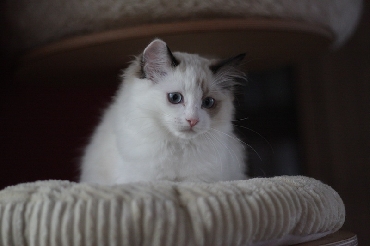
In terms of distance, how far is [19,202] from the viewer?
2.18 feet

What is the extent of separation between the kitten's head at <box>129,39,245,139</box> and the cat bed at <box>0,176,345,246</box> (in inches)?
12.8

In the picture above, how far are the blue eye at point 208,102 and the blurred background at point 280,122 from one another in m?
0.58

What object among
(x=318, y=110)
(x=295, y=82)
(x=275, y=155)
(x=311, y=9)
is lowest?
(x=275, y=155)

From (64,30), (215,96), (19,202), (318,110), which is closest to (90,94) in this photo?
(64,30)

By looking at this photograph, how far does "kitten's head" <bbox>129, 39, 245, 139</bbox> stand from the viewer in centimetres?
105

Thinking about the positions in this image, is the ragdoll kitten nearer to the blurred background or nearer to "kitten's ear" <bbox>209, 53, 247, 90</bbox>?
"kitten's ear" <bbox>209, 53, 247, 90</bbox>

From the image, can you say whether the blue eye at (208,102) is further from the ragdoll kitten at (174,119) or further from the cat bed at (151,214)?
the cat bed at (151,214)

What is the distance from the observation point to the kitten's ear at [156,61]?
106 centimetres

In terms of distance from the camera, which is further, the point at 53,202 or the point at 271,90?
the point at 271,90

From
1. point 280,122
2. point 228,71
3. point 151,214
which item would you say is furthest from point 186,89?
point 280,122

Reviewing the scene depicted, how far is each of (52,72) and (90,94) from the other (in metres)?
0.38

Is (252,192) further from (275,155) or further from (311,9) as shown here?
(275,155)

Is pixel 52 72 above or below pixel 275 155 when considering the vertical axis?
above

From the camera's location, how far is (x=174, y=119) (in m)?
1.05
